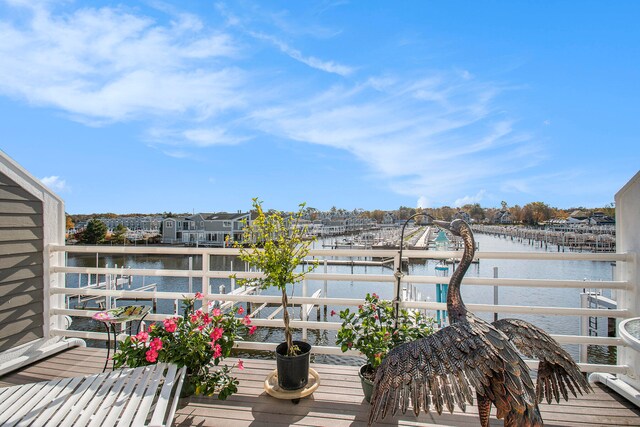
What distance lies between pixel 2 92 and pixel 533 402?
22.6 feet

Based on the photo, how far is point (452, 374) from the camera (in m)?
1.15

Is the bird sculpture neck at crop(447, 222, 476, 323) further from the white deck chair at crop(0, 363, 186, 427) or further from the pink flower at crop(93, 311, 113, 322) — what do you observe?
the pink flower at crop(93, 311, 113, 322)

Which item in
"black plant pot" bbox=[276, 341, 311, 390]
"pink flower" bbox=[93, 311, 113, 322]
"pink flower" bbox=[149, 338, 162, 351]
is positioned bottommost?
"black plant pot" bbox=[276, 341, 311, 390]

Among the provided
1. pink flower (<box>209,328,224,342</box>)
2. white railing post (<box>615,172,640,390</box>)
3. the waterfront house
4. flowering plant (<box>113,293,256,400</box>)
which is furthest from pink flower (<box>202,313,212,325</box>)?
white railing post (<box>615,172,640,390</box>)

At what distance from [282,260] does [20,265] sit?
2.91 metres

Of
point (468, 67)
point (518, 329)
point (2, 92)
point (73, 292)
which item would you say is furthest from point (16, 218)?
point (468, 67)

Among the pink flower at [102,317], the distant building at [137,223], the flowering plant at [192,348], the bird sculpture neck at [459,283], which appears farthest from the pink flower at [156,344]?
the distant building at [137,223]

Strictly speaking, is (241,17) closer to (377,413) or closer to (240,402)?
(240,402)

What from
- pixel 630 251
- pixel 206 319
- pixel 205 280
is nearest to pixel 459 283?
pixel 206 319

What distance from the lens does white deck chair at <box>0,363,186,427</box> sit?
5.20 ft

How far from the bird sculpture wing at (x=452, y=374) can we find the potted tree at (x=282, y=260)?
3.68 ft

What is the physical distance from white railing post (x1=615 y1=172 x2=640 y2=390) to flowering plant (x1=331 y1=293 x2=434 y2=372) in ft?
5.80

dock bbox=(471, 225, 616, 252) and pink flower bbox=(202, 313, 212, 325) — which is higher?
pink flower bbox=(202, 313, 212, 325)

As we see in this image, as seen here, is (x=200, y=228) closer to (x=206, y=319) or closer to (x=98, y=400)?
(x=206, y=319)
